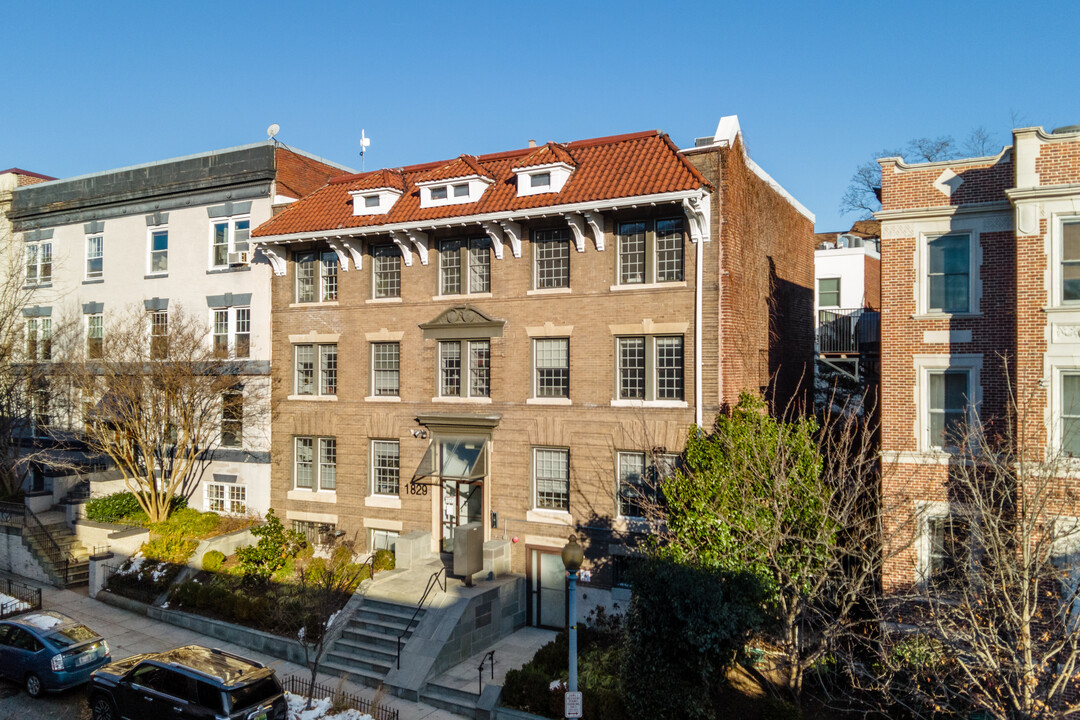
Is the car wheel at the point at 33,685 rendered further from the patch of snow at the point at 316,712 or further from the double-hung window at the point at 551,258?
the double-hung window at the point at 551,258

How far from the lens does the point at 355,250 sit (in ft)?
84.5

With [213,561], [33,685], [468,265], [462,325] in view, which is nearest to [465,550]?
[462,325]

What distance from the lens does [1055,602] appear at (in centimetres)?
1551

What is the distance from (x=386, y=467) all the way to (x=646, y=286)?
1032 centimetres

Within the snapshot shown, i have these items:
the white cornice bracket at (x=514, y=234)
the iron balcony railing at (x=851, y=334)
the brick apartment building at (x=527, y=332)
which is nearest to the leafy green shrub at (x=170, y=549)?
the brick apartment building at (x=527, y=332)

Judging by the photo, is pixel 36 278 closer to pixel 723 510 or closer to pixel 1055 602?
pixel 723 510

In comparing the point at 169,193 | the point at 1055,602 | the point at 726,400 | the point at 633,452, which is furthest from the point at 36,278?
the point at 1055,602

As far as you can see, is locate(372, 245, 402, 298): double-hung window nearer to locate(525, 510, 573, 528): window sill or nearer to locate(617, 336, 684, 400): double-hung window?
locate(617, 336, 684, 400): double-hung window

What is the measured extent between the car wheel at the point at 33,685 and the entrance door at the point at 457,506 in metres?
10.8

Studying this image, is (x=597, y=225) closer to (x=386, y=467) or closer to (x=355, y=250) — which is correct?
(x=355, y=250)

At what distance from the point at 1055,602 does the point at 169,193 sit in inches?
1178

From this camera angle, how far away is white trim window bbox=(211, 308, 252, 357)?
27844 millimetres

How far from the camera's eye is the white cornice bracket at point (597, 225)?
21656mm

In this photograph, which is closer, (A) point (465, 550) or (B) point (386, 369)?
(A) point (465, 550)
